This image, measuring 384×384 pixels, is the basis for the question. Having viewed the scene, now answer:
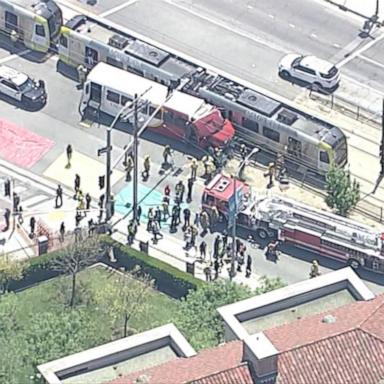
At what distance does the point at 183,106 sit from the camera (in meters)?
82.3

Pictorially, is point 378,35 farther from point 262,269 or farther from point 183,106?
point 262,269

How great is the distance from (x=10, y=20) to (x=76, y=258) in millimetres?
21198

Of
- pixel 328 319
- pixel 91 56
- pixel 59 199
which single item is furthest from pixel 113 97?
Result: pixel 328 319

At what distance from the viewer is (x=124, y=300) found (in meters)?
69.7

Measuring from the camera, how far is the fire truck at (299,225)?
74.9 metres

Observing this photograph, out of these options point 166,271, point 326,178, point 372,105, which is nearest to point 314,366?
point 166,271

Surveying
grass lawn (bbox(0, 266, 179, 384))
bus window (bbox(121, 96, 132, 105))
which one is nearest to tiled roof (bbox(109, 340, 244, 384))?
grass lawn (bbox(0, 266, 179, 384))

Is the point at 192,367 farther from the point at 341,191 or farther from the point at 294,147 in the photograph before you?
the point at 294,147

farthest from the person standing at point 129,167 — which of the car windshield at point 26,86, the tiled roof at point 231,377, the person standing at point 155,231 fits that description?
the tiled roof at point 231,377

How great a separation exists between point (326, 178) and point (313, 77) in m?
9.84

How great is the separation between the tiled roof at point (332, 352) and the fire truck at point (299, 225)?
1753 centimetres

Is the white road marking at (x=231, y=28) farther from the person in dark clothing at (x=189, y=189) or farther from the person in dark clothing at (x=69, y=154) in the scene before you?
the person in dark clothing at (x=69, y=154)

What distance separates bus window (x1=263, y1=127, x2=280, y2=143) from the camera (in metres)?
81.7

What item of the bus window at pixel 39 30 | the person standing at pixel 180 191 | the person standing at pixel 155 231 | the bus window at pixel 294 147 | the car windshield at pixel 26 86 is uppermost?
the bus window at pixel 294 147
